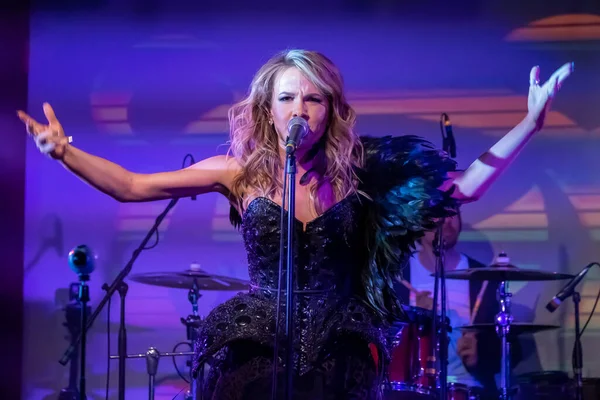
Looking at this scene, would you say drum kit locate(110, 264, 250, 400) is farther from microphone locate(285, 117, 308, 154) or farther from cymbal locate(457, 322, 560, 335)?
microphone locate(285, 117, 308, 154)

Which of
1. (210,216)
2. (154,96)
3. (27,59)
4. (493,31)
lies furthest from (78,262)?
(493,31)

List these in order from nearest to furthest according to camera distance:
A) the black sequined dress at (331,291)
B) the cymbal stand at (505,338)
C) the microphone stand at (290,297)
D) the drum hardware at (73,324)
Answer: the microphone stand at (290,297)
the black sequined dress at (331,291)
the cymbal stand at (505,338)
the drum hardware at (73,324)

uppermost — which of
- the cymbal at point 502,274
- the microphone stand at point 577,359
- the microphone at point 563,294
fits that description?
the cymbal at point 502,274

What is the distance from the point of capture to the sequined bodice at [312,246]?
2244 mm

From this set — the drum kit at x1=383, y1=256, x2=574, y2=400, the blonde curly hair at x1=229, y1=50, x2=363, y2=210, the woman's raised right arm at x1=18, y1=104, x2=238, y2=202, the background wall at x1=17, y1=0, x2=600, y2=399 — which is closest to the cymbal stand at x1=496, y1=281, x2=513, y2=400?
the drum kit at x1=383, y1=256, x2=574, y2=400

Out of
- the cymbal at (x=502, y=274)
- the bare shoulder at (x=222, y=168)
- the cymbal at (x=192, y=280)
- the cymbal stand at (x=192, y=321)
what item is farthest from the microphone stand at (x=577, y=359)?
the bare shoulder at (x=222, y=168)

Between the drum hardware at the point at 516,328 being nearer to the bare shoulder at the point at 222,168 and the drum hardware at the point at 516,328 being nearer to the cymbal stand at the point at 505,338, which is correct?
the cymbal stand at the point at 505,338

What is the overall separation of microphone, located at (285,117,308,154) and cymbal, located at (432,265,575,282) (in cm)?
254

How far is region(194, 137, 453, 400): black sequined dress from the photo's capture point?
2.11 metres

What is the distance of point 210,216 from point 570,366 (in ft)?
8.30

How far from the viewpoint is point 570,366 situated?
503cm

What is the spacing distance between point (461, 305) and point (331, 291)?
305cm

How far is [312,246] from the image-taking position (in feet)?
7.42

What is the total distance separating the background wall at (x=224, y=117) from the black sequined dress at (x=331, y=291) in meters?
2.84
